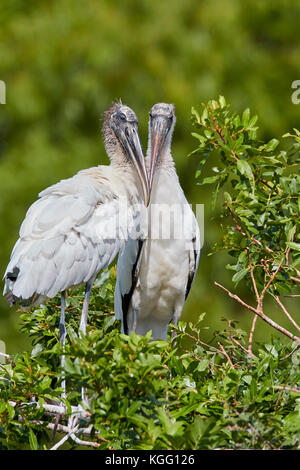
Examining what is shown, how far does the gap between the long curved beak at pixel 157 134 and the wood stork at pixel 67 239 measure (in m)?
0.39

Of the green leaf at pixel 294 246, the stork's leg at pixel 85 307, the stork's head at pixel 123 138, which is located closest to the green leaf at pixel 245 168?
the green leaf at pixel 294 246

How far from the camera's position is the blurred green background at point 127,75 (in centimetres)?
1112

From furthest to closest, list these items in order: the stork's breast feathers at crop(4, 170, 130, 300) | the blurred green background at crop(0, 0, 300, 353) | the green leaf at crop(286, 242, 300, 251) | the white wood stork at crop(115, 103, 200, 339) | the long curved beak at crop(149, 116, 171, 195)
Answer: the blurred green background at crop(0, 0, 300, 353)
the long curved beak at crop(149, 116, 171, 195)
the white wood stork at crop(115, 103, 200, 339)
the stork's breast feathers at crop(4, 170, 130, 300)
the green leaf at crop(286, 242, 300, 251)

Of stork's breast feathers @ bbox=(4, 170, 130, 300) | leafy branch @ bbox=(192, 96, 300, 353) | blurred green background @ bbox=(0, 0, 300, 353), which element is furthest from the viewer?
blurred green background @ bbox=(0, 0, 300, 353)

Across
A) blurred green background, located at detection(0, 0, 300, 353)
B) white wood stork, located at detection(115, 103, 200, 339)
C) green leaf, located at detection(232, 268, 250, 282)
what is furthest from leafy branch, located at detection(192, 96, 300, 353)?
blurred green background, located at detection(0, 0, 300, 353)

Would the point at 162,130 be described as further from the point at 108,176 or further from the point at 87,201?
the point at 87,201

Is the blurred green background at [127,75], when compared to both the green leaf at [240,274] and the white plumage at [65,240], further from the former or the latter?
the green leaf at [240,274]

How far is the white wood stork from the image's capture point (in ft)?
17.2

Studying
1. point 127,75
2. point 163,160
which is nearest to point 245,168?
point 163,160

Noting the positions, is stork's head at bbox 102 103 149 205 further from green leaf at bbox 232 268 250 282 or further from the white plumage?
green leaf at bbox 232 268 250 282

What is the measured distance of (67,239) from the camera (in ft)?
15.6

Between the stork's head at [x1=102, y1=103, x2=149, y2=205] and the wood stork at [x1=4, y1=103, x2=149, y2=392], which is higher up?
the stork's head at [x1=102, y1=103, x2=149, y2=205]

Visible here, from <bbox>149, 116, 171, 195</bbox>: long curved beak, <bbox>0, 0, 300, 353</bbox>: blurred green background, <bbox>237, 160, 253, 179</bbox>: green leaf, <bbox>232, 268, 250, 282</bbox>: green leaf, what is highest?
<bbox>0, 0, 300, 353</bbox>: blurred green background

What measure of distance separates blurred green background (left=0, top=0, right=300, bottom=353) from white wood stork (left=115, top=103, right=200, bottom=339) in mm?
5209
